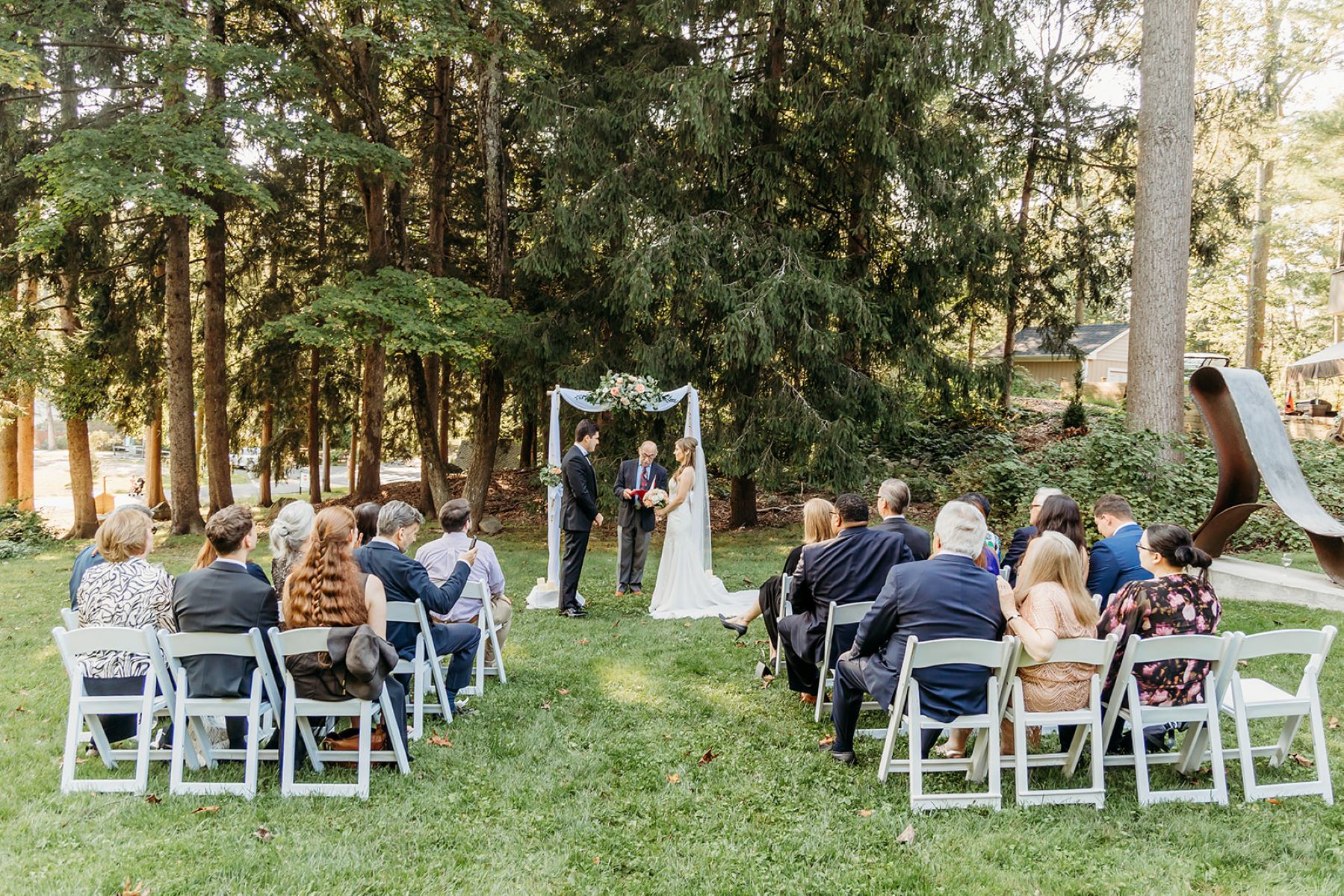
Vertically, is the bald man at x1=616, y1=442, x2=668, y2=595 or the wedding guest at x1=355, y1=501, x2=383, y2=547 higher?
the wedding guest at x1=355, y1=501, x2=383, y2=547

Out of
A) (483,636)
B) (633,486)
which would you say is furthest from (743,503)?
(483,636)

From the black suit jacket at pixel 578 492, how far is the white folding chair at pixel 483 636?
256 centimetres

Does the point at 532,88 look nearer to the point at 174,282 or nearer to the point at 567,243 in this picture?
the point at 567,243

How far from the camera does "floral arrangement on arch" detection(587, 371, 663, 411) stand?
10.1 metres

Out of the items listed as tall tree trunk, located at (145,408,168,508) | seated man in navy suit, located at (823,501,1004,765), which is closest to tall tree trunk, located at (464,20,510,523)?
tall tree trunk, located at (145,408,168,508)

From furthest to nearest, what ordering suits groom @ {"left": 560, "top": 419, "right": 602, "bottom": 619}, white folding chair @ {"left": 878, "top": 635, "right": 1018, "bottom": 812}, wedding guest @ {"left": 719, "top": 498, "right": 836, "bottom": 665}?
groom @ {"left": 560, "top": 419, "right": 602, "bottom": 619}
wedding guest @ {"left": 719, "top": 498, "right": 836, "bottom": 665}
white folding chair @ {"left": 878, "top": 635, "right": 1018, "bottom": 812}

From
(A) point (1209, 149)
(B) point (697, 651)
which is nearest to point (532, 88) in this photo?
(B) point (697, 651)

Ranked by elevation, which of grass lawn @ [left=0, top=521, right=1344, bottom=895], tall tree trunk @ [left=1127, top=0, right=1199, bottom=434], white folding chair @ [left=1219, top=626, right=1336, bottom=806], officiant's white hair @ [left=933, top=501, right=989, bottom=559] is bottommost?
grass lawn @ [left=0, top=521, right=1344, bottom=895]

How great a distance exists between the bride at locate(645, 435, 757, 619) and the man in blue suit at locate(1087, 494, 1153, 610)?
167 inches

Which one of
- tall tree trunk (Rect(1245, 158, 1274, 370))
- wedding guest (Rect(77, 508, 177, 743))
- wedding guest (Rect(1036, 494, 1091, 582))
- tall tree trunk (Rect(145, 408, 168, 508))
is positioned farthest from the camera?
tall tree trunk (Rect(1245, 158, 1274, 370))

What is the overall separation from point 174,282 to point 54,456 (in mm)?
47354

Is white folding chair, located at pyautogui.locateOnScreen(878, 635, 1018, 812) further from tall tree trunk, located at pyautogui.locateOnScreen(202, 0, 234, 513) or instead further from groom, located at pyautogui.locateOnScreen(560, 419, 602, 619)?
tall tree trunk, located at pyautogui.locateOnScreen(202, 0, 234, 513)

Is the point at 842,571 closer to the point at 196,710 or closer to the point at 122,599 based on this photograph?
the point at 196,710

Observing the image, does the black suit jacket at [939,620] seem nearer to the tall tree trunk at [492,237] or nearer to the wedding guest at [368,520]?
the wedding guest at [368,520]
